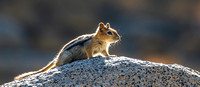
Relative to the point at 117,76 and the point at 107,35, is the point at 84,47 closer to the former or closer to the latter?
the point at 107,35

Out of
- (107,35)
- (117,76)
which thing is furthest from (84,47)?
(117,76)

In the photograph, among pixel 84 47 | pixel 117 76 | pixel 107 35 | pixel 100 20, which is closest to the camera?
pixel 117 76

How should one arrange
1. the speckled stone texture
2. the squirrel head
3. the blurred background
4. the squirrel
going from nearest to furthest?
the speckled stone texture, the squirrel, the squirrel head, the blurred background

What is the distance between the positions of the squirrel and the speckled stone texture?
3.70 feet

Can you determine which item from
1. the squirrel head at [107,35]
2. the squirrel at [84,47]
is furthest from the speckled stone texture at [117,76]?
the squirrel head at [107,35]

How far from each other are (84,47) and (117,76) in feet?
6.81

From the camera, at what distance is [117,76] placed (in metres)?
5.73

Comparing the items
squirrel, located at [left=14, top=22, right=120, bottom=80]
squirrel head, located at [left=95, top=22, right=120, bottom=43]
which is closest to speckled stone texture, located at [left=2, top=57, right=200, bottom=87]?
squirrel, located at [left=14, top=22, right=120, bottom=80]

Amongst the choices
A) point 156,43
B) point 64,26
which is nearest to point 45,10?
point 64,26

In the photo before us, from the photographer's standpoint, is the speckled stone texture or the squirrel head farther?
the squirrel head

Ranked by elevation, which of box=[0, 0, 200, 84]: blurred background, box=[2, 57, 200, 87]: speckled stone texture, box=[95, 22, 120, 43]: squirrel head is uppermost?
box=[0, 0, 200, 84]: blurred background

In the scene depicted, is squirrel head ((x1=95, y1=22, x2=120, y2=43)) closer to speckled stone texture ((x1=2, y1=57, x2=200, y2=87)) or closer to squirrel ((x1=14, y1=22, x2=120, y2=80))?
squirrel ((x1=14, y1=22, x2=120, y2=80))

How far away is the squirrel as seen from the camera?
7.39 meters

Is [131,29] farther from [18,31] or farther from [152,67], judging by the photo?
[152,67]
